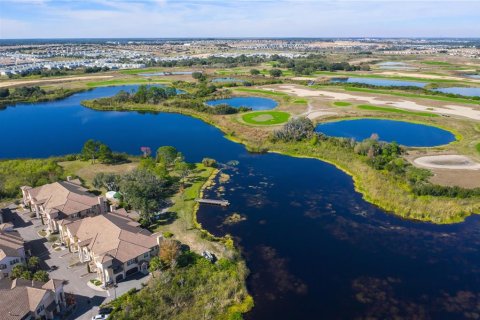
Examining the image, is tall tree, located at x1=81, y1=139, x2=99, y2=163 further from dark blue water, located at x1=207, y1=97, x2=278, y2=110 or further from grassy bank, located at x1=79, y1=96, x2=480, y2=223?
dark blue water, located at x1=207, y1=97, x2=278, y2=110

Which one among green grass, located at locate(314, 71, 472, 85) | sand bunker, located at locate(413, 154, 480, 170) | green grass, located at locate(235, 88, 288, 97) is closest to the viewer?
sand bunker, located at locate(413, 154, 480, 170)

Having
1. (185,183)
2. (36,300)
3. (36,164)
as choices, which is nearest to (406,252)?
(185,183)

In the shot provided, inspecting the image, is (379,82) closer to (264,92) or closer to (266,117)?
(264,92)

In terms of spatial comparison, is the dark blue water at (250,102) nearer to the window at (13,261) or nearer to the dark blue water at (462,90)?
the dark blue water at (462,90)

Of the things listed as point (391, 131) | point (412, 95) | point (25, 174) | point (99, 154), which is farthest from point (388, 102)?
point (25, 174)

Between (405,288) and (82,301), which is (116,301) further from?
(405,288)

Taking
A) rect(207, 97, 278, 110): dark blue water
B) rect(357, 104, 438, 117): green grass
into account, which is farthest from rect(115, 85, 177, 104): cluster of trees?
rect(357, 104, 438, 117): green grass

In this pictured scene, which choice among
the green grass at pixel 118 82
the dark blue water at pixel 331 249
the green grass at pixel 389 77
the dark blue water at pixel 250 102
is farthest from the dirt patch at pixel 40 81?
the green grass at pixel 389 77
